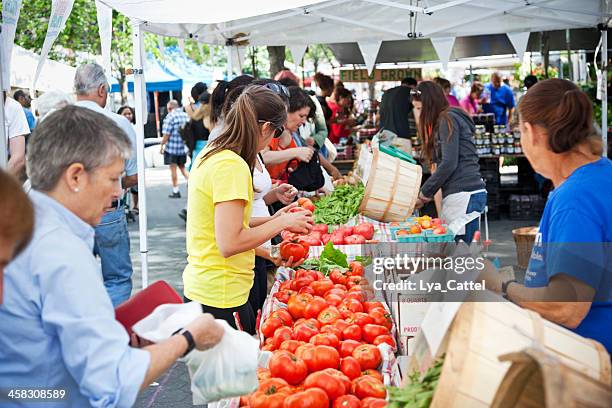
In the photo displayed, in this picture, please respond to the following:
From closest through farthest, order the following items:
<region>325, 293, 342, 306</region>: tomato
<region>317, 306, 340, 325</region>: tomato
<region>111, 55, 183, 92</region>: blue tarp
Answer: <region>317, 306, 340, 325</region>: tomato < <region>325, 293, 342, 306</region>: tomato < <region>111, 55, 183, 92</region>: blue tarp

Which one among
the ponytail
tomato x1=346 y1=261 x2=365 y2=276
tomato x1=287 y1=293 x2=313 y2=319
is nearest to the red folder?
the ponytail

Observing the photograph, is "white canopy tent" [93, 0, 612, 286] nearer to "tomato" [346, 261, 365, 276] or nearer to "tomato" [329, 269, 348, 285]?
"tomato" [346, 261, 365, 276]

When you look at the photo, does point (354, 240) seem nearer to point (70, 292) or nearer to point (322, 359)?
point (322, 359)

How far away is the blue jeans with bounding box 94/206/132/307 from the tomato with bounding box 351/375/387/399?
369 centimetres

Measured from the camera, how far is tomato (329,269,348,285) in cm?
467

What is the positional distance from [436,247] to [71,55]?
25159mm

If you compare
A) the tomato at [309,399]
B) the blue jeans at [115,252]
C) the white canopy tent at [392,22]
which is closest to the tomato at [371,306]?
the tomato at [309,399]

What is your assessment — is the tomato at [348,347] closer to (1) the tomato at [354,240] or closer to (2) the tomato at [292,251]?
(2) the tomato at [292,251]

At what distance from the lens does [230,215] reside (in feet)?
11.1

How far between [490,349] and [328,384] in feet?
4.03

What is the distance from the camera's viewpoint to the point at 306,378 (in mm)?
3148

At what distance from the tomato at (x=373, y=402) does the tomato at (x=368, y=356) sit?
36cm

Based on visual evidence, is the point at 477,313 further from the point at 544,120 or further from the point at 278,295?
the point at 278,295

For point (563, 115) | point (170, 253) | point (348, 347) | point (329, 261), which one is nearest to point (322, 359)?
point (348, 347)
